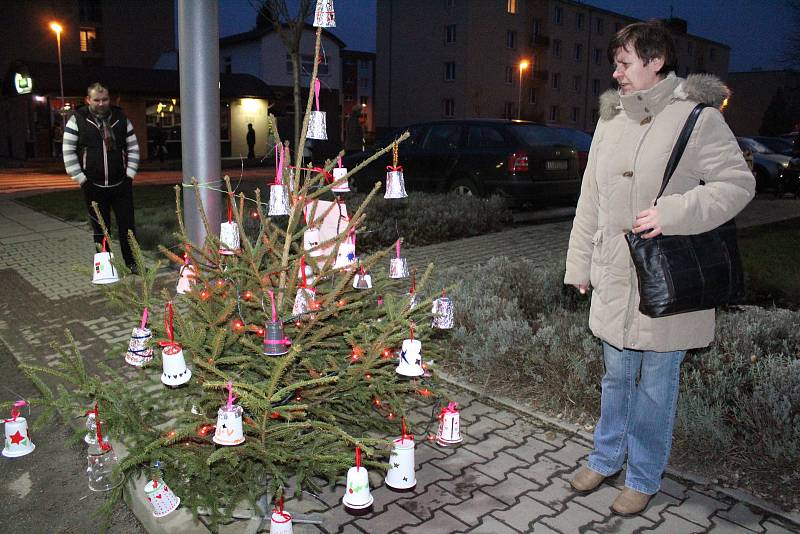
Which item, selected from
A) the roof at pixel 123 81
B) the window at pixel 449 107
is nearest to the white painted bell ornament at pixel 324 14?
the roof at pixel 123 81

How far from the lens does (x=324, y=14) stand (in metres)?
3.46

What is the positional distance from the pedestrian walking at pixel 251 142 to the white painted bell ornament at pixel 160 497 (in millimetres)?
33955

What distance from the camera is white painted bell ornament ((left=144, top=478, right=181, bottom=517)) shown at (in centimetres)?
324

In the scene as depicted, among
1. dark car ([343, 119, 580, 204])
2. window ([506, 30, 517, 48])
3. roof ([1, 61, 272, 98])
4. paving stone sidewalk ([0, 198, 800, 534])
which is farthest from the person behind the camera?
window ([506, 30, 517, 48])

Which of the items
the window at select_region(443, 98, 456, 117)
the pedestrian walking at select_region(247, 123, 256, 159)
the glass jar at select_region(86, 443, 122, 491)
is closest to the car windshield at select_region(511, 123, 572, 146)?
the glass jar at select_region(86, 443, 122, 491)

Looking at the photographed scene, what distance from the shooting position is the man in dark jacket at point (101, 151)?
7.50 metres

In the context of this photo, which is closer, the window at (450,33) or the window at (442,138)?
the window at (442,138)

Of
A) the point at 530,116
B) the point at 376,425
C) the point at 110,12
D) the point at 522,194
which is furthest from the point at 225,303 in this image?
the point at 530,116

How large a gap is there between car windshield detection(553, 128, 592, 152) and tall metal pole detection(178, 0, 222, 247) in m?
7.37

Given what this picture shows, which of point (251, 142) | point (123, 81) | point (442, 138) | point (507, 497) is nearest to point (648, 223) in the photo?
point (507, 497)

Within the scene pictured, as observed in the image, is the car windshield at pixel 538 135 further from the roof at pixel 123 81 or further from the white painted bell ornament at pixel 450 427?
the roof at pixel 123 81

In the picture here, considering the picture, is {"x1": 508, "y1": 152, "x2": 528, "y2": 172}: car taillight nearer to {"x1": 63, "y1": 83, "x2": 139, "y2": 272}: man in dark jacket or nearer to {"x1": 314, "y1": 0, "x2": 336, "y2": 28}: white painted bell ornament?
{"x1": 63, "y1": 83, "x2": 139, "y2": 272}: man in dark jacket

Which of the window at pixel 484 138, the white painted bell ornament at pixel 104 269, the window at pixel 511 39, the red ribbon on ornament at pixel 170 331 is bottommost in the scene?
the red ribbon on ornament at pixel 170 331

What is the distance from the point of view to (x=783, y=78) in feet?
241
